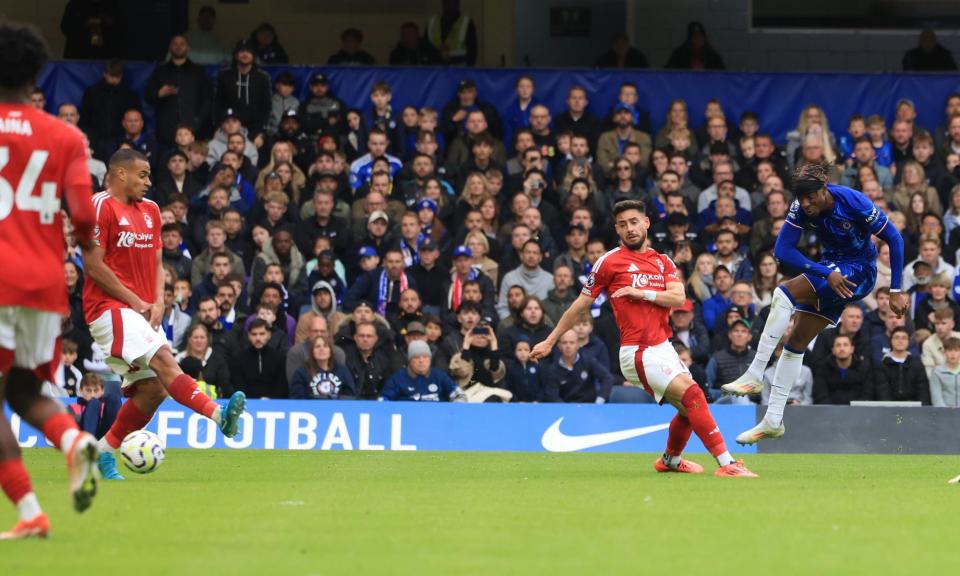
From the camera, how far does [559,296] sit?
1959 cm

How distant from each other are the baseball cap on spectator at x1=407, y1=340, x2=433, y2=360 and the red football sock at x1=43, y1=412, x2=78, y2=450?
10182 millimetres

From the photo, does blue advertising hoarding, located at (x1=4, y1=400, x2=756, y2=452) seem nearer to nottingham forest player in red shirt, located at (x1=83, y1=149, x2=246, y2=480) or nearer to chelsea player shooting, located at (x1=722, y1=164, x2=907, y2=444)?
chelsea player shooting, located at (x1=722, y1=164, x2=907, y2=444)

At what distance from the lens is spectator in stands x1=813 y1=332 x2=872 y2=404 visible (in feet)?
61.6

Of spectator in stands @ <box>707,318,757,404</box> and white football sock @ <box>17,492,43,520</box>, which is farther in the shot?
spectator in stands @ <box>707,318,757,404</box>

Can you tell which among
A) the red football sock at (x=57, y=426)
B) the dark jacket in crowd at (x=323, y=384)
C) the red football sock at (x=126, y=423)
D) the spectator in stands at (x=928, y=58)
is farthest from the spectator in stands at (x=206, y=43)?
the red football sock at (x=57, y=426)

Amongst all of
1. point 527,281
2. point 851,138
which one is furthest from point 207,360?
point 851,138

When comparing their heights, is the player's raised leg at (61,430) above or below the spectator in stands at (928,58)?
below

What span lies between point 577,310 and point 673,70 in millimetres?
11531

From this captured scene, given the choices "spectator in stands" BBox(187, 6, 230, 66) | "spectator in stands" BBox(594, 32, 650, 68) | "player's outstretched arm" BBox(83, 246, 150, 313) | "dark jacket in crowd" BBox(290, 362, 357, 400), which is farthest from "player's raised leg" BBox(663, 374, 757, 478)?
"spectator in stands" BBox(187, 6, 230, 66)

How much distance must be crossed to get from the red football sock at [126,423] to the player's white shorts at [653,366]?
380cm

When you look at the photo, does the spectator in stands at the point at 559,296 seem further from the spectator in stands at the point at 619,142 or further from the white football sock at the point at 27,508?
the white football sock at the point at 27,508

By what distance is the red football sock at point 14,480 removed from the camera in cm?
757

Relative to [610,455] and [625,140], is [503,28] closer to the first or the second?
[625,140]

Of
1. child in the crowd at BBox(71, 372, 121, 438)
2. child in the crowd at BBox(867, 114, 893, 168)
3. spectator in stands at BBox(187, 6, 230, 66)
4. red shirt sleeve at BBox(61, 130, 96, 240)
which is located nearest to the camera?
red shirt sleeve at BBox(61, 130, 96, 240)
